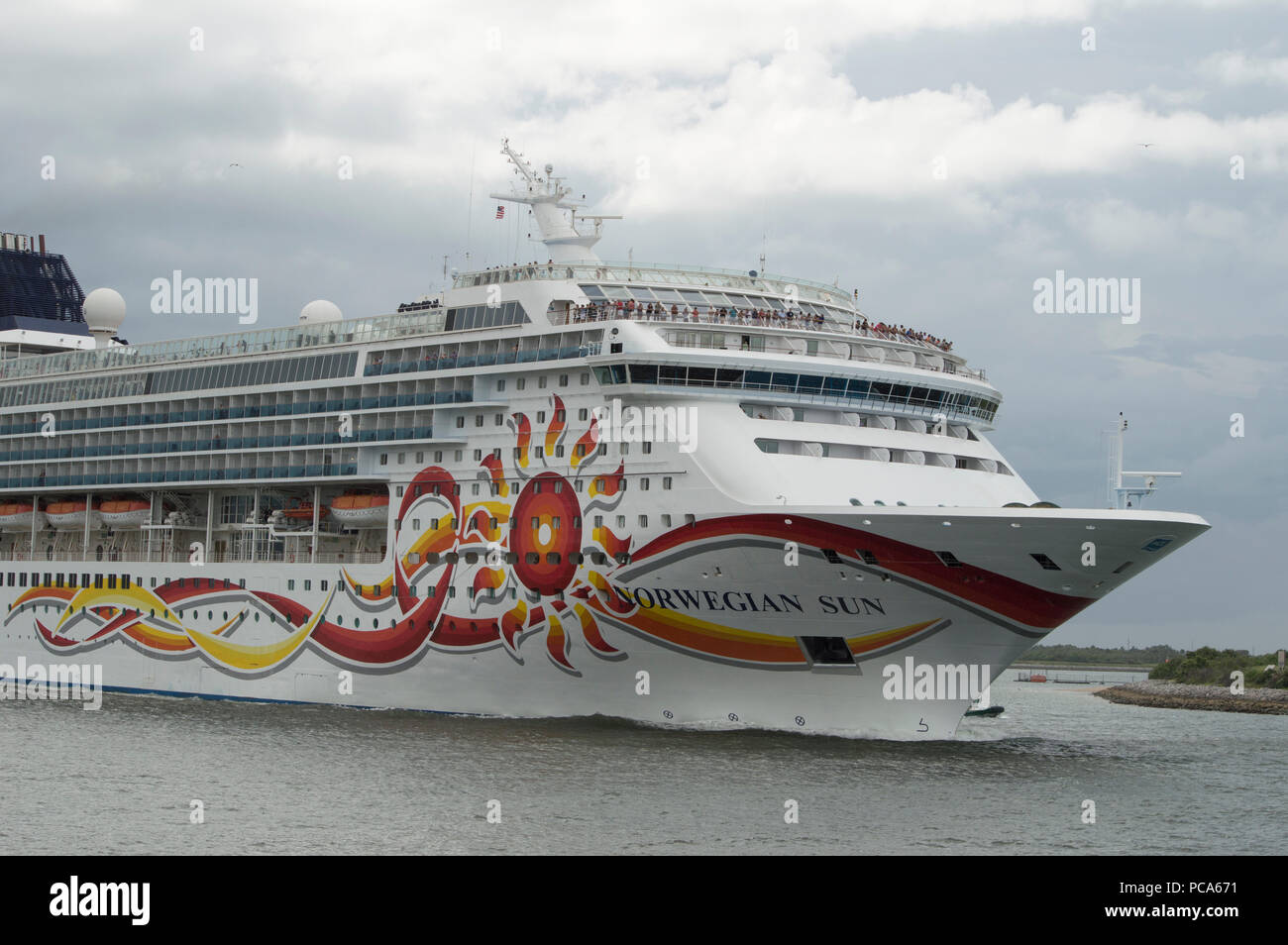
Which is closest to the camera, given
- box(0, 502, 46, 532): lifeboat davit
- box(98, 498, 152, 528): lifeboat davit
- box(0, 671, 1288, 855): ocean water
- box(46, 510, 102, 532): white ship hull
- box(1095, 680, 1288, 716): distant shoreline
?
box(0, 671, 1288, 855): ocean water

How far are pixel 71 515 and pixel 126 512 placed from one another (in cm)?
363

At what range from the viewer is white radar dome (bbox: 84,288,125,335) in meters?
56.2

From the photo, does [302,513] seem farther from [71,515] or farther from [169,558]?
[71,515]

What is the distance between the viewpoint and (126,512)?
48031 mm

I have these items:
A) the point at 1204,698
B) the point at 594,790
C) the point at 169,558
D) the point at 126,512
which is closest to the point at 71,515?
the point at 126,512

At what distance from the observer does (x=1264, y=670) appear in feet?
249

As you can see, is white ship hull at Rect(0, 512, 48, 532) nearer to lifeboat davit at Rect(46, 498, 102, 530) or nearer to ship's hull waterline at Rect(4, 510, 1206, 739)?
lifeboat davit at Rect(46, 498, 102, 530)

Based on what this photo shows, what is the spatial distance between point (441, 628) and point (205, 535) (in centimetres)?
1327

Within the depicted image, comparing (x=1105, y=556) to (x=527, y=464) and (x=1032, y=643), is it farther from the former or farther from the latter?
(x=527, y=464)

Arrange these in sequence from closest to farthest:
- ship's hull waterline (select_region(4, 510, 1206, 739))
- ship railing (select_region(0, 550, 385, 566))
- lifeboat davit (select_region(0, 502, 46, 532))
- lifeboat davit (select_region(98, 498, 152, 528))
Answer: ship's hull waterline (select_region(4, 510, 1206, 739)) → ship railing (select_region(0, 550, 385, 566)) → lifeboat davit (select_region(98, 498, 152, 528)) → lifeboat davit (select_region(0, 502, 46, 532))

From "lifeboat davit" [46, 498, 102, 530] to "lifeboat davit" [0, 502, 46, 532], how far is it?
59 cm

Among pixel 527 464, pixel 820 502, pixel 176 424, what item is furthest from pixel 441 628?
pixel 176 424

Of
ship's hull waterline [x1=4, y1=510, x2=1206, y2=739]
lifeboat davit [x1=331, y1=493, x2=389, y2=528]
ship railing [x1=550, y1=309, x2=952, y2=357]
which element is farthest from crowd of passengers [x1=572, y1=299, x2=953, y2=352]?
lifeboat davit [x1=331, y1=493, x2=389, y2=528]

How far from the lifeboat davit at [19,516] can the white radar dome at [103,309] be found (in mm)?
7915
